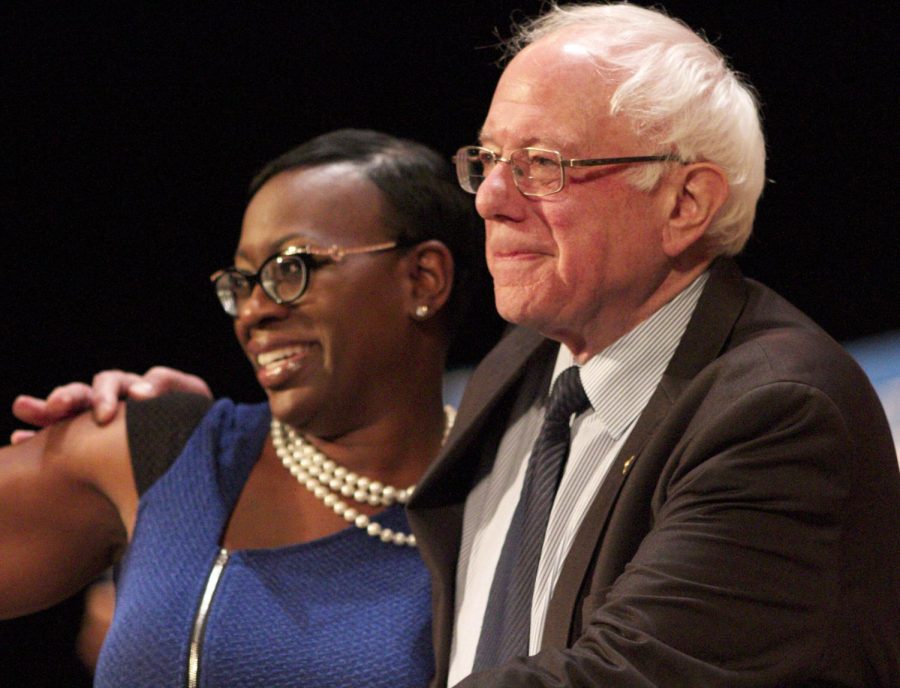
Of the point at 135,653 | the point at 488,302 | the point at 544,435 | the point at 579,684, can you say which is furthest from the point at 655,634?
the point at 488,302

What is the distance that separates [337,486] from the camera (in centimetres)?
217

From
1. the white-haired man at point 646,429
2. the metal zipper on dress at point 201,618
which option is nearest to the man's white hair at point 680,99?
the white-haired man at point 646,429

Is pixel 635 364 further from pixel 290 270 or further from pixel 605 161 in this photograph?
pixel 290 270

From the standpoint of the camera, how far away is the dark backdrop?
110 inches

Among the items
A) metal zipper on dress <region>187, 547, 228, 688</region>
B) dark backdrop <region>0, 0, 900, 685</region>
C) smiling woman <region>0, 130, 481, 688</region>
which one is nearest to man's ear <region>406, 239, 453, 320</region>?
smiling woman <region>0, 130, 481, 688</region>

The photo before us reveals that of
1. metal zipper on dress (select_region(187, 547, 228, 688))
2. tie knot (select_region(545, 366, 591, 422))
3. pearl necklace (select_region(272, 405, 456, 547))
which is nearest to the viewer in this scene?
tie knot (select_region(545, 366, 591, 422))

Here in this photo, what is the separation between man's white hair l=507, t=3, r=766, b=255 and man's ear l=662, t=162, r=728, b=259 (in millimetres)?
18

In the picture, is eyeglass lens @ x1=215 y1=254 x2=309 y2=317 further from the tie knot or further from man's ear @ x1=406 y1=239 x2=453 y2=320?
the tie knot

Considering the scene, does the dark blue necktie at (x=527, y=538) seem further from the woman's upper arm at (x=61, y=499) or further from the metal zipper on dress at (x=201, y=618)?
the woman's upper arm at (x=61, y=499)

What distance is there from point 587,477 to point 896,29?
1.46 m

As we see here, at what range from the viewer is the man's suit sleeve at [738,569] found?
1.32m

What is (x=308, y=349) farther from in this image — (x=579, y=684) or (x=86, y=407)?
(x=579, y=684)

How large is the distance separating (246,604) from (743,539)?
3.02 ft

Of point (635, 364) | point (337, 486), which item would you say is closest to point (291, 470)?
point (337, 486)
